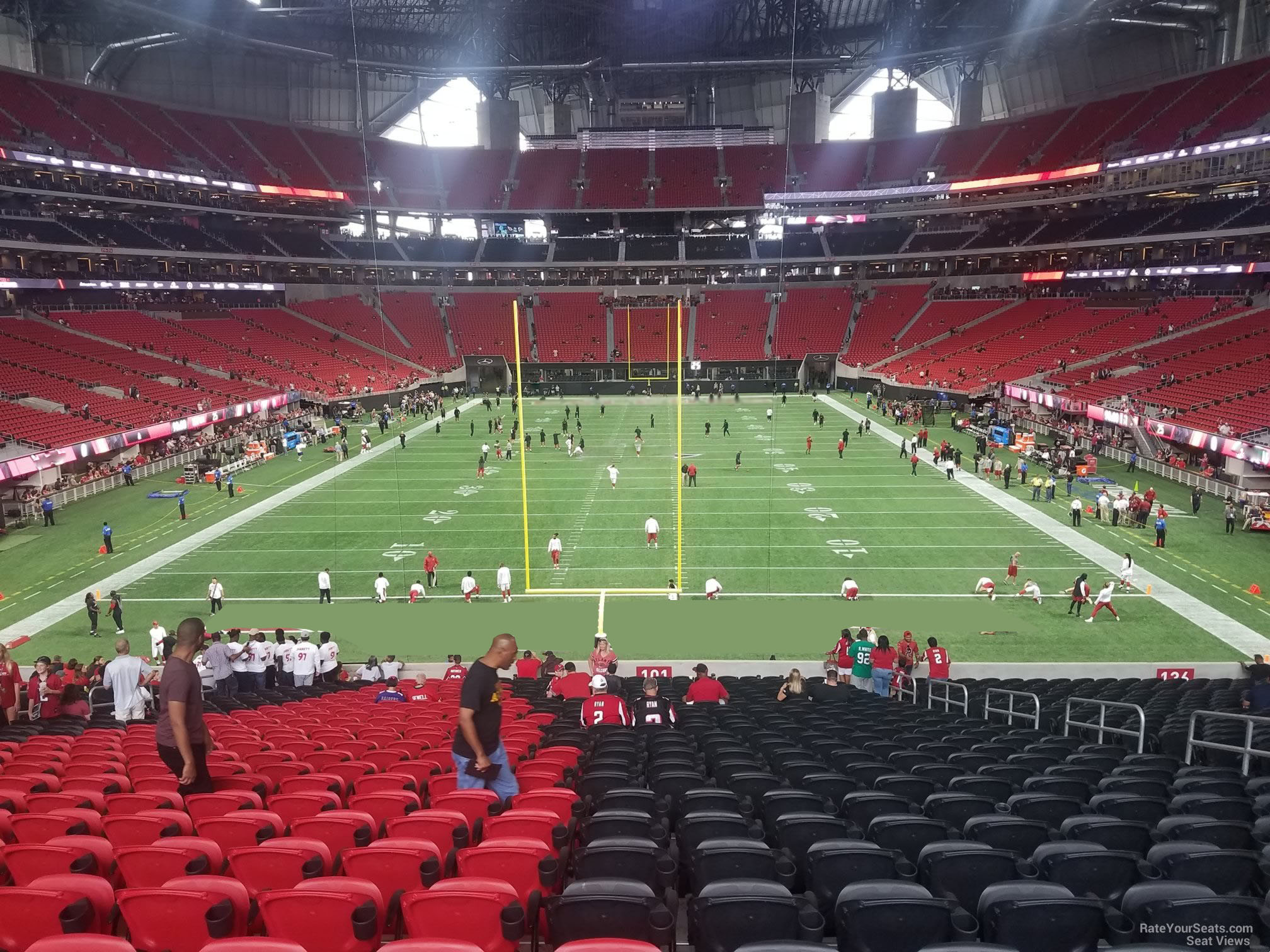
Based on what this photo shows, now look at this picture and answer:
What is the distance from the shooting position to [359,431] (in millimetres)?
45781

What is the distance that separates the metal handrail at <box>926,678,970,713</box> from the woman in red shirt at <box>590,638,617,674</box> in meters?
5.14

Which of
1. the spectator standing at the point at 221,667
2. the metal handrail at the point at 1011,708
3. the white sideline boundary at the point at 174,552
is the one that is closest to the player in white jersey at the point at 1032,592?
the metal handrail at the point at 1011,708

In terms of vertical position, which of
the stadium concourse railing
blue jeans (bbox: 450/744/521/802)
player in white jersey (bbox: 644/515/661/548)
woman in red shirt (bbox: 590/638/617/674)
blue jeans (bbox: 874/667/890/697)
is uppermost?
the stadium concourse railing

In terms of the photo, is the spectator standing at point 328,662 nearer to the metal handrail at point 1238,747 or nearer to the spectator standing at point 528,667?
the spectator standing at point 528,667

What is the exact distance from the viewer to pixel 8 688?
38.5ft

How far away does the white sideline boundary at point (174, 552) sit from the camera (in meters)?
19.2

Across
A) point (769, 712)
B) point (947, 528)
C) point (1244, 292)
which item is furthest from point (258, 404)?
point (1244, 292)

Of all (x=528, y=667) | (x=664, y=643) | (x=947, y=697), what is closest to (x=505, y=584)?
(x=664, y=643)

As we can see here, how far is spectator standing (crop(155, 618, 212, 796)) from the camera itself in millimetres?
5719

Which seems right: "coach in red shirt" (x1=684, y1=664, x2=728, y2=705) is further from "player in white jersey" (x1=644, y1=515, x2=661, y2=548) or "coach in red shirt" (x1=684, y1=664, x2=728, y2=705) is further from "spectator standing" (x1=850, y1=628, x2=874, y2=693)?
"player in white jersey" (x1=644, y1=515, x2=661, y2=548)

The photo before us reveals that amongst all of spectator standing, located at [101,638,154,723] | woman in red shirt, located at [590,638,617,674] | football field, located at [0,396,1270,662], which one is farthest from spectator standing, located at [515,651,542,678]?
spectator standing, located at [101,638,154,723]

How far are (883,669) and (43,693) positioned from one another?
1433 cm

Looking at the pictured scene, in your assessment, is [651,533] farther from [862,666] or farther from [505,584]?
[862,666]

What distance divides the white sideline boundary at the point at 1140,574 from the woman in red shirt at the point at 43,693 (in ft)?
72.3
